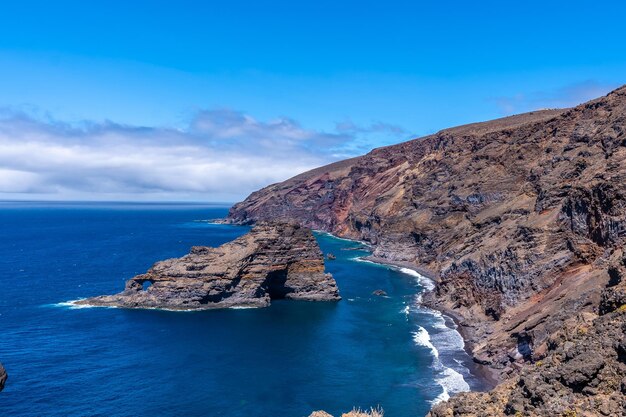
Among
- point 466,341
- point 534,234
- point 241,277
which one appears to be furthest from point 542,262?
point 241,277

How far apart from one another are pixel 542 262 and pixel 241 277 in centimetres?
6096

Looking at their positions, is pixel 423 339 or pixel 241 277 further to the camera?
pixel 241 277

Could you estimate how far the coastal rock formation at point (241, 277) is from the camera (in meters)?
107

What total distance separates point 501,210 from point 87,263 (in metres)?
127

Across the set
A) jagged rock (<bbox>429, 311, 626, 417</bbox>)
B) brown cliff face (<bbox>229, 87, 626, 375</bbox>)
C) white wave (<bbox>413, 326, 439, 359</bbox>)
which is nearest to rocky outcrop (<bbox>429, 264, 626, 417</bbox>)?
jagged rock (<bbox>429, 311, 626, 417</bbox>)

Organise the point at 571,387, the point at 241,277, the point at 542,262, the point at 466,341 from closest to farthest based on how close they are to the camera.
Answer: the point at 571,387, the point at 542,262, the point at 466,341, the point at 241,277

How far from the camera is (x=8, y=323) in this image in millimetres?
92875

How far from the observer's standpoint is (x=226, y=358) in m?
76.9

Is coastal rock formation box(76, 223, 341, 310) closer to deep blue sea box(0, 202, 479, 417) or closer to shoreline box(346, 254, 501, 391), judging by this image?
deep blue sea box(0, 202, 479, 417)

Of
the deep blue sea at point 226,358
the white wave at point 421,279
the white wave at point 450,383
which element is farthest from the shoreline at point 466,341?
the white wave at point 450,383

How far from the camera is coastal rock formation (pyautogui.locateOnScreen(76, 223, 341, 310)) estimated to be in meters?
107

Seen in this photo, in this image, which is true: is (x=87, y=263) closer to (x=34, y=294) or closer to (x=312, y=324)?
(x=34, y=294)

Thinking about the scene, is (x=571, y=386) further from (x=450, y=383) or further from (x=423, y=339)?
(x=423, y=339)

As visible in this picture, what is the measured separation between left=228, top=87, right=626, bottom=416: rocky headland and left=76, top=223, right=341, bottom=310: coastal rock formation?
29782mm
